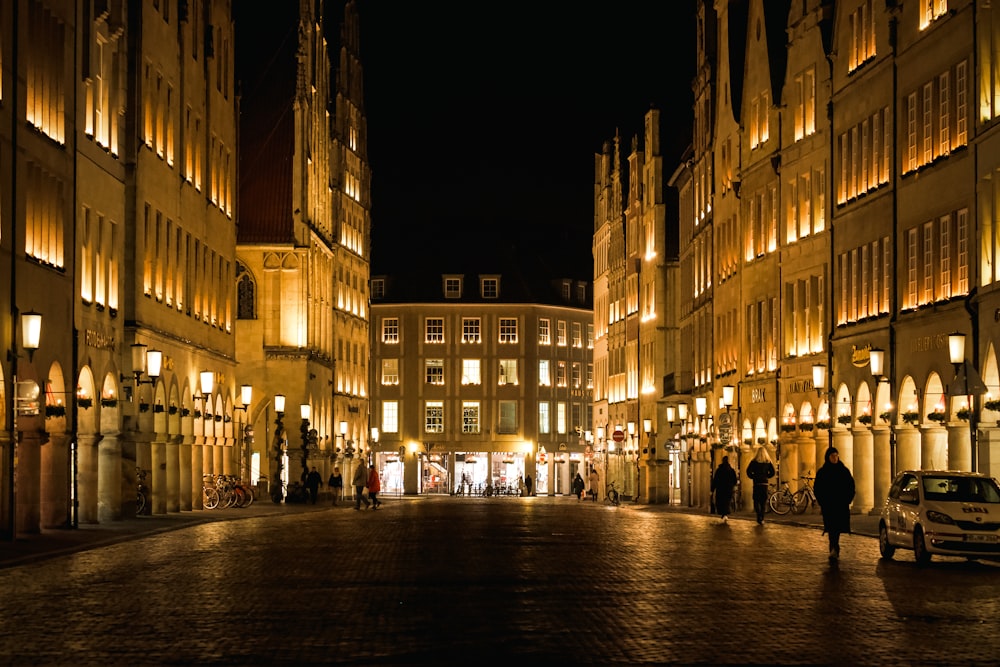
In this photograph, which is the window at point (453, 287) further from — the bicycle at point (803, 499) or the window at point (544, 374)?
the bicycle at point (803, 499)

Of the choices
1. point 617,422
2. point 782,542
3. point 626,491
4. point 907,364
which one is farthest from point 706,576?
point 617,422

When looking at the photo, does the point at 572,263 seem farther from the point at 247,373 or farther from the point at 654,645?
the point at 654,645

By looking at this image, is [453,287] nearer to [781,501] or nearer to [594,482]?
[594,482]

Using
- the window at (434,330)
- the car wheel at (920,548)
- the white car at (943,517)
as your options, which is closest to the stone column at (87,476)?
the white car at (943,517)

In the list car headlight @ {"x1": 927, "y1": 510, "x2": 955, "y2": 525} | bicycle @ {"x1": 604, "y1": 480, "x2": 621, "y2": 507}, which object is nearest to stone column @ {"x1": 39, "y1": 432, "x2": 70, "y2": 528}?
car headlight @ {"x1": 927, "y1": 510, "x2": 955, "y2": 525}

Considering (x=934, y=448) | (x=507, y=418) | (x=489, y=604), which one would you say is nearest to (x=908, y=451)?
(x=934, y=448)

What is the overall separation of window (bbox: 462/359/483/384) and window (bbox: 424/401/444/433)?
264 cm

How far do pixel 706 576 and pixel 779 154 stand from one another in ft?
130

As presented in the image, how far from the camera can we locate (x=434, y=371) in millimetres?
132000

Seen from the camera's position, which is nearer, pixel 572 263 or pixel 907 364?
pixel 907 364

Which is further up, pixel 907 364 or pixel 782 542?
pixel 907 364

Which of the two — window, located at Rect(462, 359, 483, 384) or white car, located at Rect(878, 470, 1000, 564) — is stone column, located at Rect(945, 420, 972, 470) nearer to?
white car, located at Rect(878, 470, 1000, 564)

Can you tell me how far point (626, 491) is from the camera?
100562 millimetres

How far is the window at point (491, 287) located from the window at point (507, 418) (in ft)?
27.5
